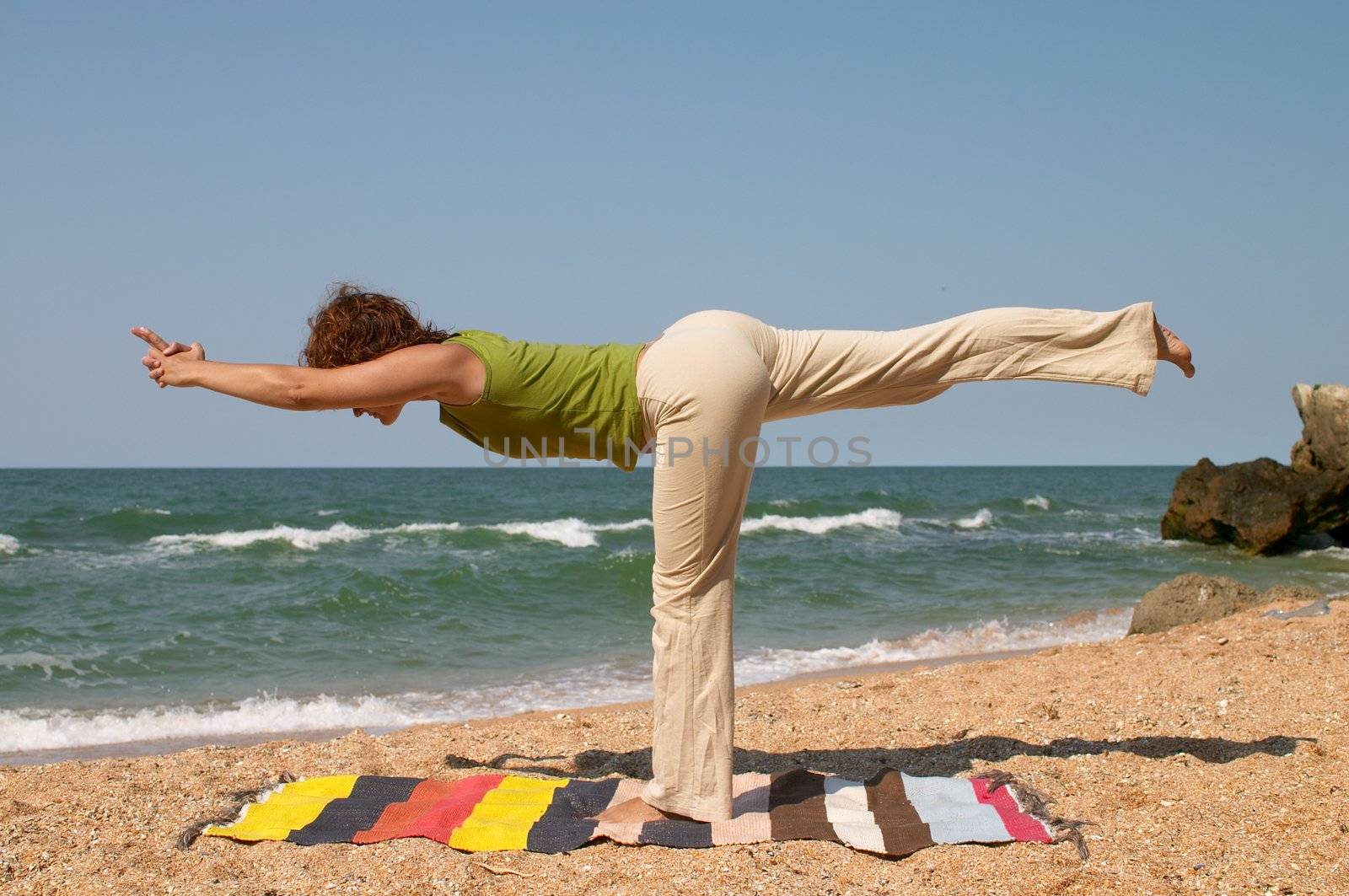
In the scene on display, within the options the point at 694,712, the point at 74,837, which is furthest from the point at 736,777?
the point at 74,837

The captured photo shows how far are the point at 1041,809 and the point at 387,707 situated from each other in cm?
511

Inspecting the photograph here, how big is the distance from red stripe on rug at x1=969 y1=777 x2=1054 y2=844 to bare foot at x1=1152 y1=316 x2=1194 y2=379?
1.60 meters

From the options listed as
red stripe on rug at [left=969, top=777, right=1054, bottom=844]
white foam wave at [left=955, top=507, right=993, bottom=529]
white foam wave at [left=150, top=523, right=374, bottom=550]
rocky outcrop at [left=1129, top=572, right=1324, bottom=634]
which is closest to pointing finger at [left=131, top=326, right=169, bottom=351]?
red stripe on rug at [left=969, top=777, right=1054, bottom=844]

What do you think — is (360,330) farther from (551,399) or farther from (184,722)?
(184,722)

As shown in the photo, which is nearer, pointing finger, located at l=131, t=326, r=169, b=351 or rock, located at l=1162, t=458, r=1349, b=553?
pointing finger, located at l=131, t=326, r=169, b=351

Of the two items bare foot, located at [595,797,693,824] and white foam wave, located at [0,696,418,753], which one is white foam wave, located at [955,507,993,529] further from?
bare foot, located at [595,797,693,824]

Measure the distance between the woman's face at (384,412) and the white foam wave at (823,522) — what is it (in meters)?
20.7

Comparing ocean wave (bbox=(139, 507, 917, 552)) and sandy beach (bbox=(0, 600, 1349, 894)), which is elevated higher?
sandy beach (bbox=(0, 600, 1349, 894))

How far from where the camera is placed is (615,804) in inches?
144

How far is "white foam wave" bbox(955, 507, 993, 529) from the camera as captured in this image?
27031mm

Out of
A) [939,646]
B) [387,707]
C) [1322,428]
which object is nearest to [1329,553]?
[1322,428]

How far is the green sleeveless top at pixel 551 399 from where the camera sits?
10.7ft

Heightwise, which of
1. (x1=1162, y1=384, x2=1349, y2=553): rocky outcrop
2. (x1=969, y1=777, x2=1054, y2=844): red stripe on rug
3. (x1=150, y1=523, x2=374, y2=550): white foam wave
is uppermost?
(x1=1162, y1=384, x2=1349, y2=553): rocky outcrop

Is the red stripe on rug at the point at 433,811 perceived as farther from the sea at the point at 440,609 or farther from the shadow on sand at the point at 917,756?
the sea at the point at 440,609
